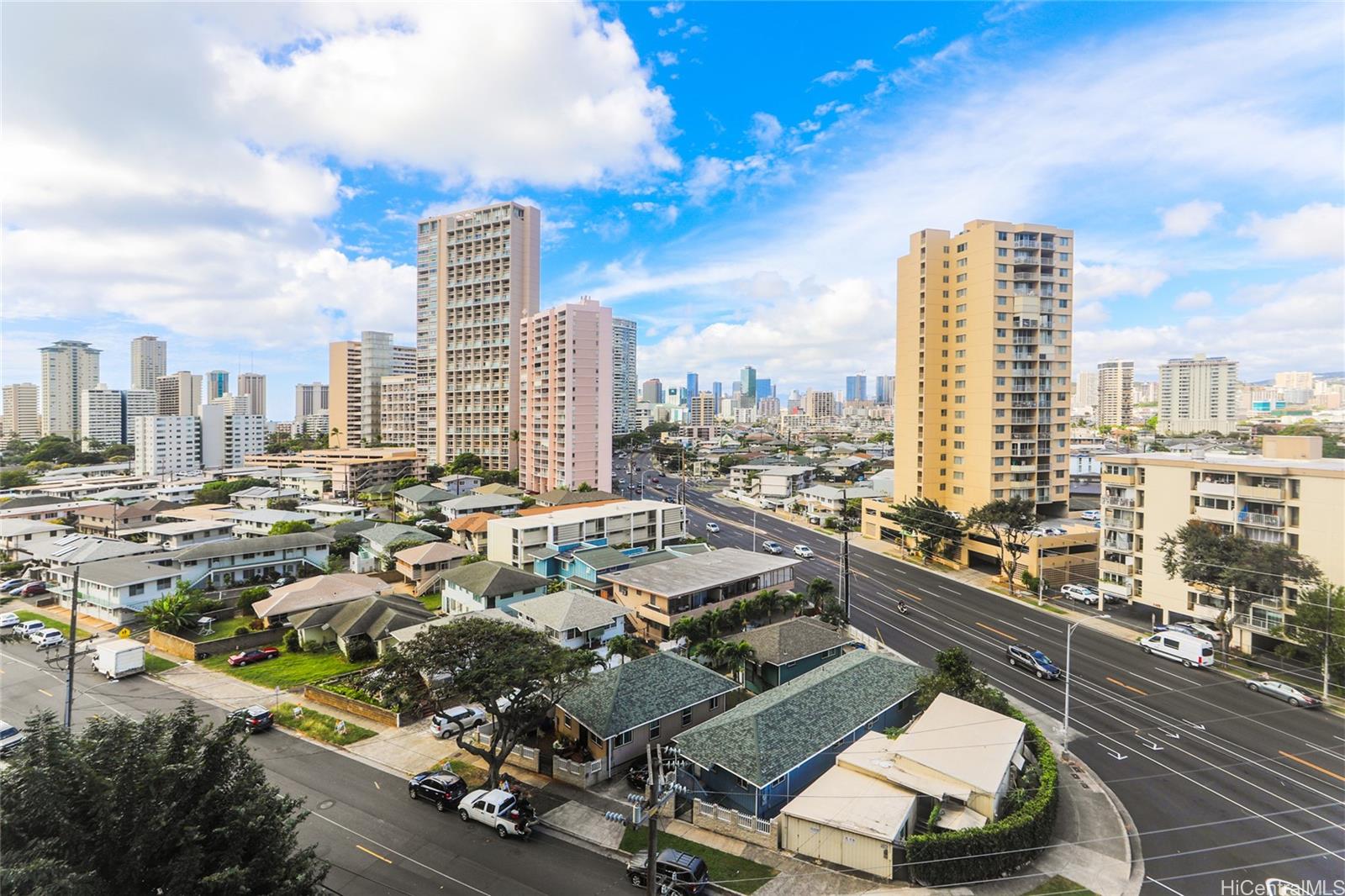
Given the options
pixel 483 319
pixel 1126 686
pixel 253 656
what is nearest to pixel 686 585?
Answer: pixel 1126 686

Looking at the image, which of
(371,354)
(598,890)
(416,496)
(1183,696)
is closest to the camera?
(598,890)

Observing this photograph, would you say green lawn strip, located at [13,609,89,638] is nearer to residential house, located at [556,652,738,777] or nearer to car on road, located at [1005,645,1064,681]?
residential house, located at [556,652,738,777]

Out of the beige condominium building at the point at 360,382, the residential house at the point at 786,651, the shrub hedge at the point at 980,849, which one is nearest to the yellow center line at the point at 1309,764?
the shrub hedge at the point at 980,849

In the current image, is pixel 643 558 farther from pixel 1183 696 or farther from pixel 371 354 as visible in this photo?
pixel 371 354

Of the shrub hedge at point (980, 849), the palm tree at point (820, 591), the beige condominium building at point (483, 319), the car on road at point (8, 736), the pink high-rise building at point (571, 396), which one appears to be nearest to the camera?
the shrub hedge at point (980, 849)

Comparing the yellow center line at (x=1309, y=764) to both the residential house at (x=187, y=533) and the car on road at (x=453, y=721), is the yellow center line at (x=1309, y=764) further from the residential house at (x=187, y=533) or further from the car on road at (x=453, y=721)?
the residential house at (x=187, y=533)

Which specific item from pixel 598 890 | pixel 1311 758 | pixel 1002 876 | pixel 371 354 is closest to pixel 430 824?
pixel 598 890
